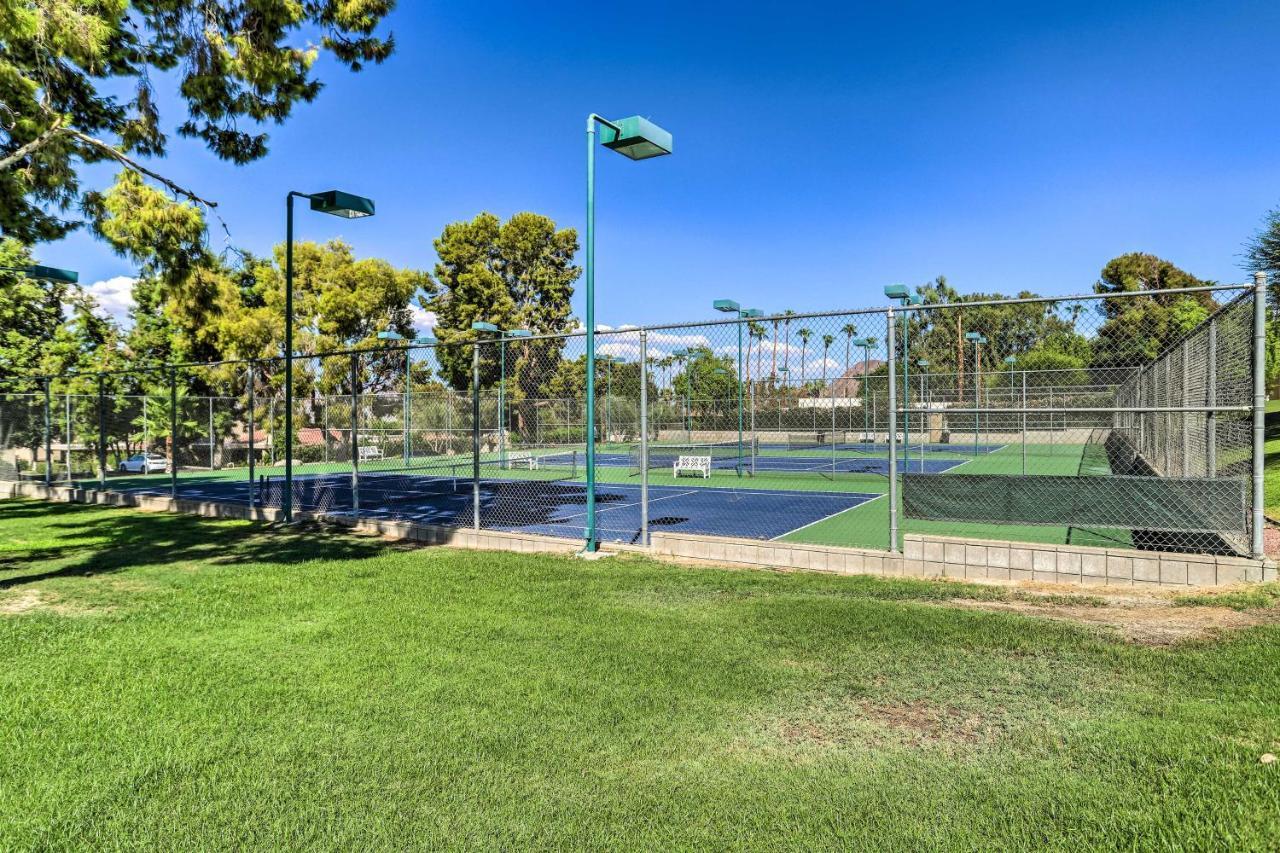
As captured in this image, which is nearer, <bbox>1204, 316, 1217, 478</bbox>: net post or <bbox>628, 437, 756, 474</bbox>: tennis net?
<bbox>1204, 316, 1217, 478</bbox>: net post

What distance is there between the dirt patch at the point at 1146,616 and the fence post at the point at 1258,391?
3.65ft

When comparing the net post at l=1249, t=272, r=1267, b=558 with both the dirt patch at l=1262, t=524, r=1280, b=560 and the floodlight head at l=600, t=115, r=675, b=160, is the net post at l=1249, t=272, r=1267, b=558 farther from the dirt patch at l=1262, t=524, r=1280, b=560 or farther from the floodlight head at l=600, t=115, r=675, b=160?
the floodlight head at l=600, t=115, r=675, b=160

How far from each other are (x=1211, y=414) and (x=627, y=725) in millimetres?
6319

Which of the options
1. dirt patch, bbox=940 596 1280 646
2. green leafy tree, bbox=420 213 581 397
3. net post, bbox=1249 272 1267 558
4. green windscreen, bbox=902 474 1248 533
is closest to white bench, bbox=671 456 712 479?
green windscreen, bbox=902 474 1248 533

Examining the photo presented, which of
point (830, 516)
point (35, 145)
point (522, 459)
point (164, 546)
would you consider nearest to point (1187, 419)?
point (830, 516)

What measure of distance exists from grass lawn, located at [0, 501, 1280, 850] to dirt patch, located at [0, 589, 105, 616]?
57 mm

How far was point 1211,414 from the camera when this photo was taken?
693 cm

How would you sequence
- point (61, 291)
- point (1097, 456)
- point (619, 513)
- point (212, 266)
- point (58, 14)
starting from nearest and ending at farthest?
point (58, 14), point (212, 266), point (619, 513), point (1097, 456), point (61, 291)

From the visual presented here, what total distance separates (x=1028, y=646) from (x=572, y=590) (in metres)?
4.09

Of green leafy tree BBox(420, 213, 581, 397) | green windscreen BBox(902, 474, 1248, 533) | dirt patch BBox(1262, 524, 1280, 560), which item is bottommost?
dirt patch BBox(1262, 524, 1280, 560)

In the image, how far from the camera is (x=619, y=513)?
1471 centimetres

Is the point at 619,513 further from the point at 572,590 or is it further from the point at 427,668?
the point at 427,668

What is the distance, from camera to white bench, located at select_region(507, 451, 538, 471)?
752 inches

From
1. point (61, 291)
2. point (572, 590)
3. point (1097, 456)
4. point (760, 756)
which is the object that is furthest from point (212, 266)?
point (61, 291)
